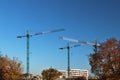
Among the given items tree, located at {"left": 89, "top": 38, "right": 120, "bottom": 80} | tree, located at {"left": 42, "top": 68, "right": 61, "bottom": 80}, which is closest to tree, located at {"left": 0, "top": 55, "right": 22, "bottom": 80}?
tree, located at {"left": 89, "top": 38, "right": 120, "bottom": 80}

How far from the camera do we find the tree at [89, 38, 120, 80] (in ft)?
211

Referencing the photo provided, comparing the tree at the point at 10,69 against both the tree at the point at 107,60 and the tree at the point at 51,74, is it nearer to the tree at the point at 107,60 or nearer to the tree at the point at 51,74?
the tree at the point at 107,60

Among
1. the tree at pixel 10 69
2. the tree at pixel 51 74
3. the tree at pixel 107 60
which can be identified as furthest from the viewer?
the tree at pixel 51 74

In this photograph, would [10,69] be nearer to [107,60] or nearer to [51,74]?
[107,60]

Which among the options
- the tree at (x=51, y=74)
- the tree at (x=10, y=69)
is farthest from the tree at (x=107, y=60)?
the tree at (x=51, y=74)

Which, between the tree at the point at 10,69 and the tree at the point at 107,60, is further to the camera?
the tree at the point at 10,69

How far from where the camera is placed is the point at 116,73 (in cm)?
6456

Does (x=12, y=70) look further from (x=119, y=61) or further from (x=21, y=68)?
(x=119, y=61)

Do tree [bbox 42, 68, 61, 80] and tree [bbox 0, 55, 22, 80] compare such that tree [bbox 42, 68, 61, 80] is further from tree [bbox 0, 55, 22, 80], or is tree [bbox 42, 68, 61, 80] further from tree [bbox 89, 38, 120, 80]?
tree [bbox 89, 38, 120, 80]

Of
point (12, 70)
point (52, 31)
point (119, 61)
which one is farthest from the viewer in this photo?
point (52, 31)

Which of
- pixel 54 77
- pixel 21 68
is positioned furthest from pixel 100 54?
pixel 54 77

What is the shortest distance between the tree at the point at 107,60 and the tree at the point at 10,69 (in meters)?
27.3

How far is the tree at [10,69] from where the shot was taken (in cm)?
8850

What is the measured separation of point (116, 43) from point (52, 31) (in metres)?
71.9
